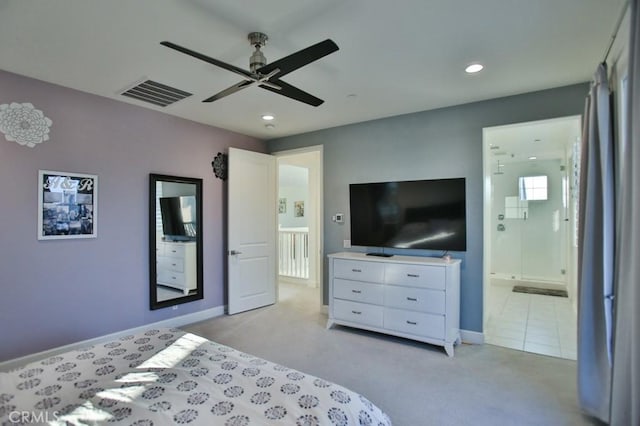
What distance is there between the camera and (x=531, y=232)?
6629 mm

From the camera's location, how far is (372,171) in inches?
172

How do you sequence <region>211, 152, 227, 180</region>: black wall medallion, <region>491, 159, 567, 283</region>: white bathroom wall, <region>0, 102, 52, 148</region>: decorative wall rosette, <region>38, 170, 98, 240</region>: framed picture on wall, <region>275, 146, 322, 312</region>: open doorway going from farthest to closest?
<region>491, 159, 567, 283</region>: white bathroom wall < <region>275, 146, 322, 312</region>: open doorway < <region>211, 152, 227, 180</region>: black wall medallion < <region>38, 170, 98, 240</region>: framed picture on wall < <region>0, 102, 52, 148</region>: decorative wall rosette

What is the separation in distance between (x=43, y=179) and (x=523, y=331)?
547cm

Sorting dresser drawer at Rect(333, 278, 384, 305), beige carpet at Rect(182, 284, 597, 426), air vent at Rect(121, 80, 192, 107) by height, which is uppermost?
air vent at Rect(121, 80, 192, 107)

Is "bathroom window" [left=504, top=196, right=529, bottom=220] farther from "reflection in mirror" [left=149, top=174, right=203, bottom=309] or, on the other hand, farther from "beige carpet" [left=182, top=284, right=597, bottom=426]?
"reflection in mirror" [left=149, top=174, right=203, bottom=309]

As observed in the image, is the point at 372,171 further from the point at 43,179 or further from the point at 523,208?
the point at 523,208

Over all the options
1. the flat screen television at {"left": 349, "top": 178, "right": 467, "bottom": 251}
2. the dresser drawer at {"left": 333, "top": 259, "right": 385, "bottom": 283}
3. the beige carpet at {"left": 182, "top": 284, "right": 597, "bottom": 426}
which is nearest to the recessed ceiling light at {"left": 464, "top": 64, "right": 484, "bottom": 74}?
the flat screen television at {"left": 349, "top": 178, "right": 467, "bottom": 251}

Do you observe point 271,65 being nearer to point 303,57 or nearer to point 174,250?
point 303,57

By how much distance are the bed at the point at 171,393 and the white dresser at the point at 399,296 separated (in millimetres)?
2010

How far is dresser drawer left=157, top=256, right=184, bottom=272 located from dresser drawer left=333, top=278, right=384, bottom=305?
196cm

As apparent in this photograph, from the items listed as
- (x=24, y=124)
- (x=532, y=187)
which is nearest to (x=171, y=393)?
(x=24, y=124)

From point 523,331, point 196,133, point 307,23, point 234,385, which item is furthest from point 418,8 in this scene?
point 523,331

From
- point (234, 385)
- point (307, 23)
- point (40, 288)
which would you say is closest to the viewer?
point (234, 385)

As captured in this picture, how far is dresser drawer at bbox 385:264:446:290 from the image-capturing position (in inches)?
133
